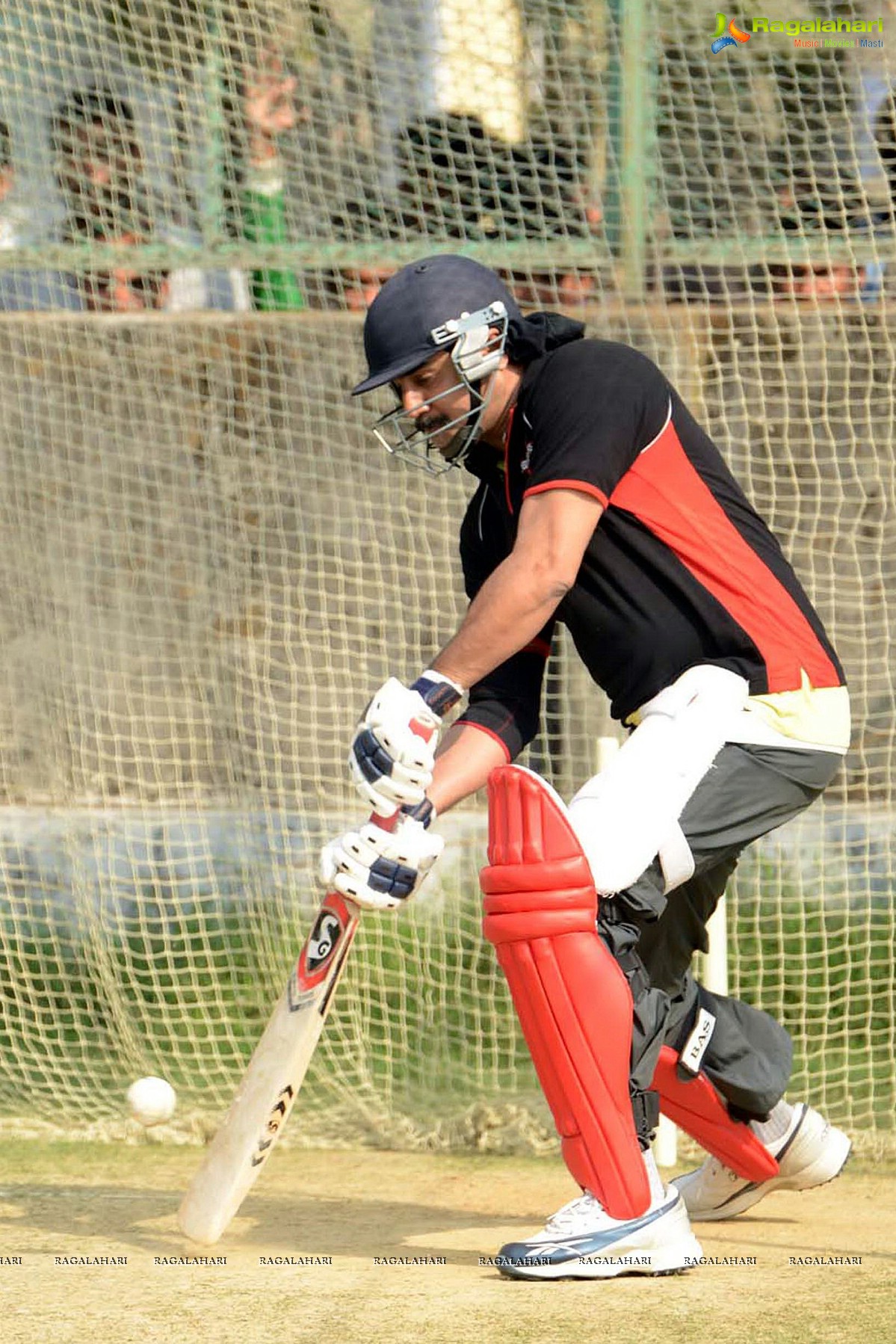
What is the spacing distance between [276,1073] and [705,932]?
0.87m

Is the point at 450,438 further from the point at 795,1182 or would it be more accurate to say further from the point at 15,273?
the point at 15,273

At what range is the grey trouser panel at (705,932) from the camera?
302 centimetres

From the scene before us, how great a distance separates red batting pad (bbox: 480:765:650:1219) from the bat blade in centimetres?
30

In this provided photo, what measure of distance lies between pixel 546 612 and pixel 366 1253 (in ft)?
4.04

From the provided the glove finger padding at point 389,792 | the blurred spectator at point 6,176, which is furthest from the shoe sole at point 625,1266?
the blurred spectator at point 6,176

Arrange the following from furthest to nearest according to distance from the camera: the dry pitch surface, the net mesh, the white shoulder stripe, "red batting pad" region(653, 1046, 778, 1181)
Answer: the net mesh → "red batting pad" region(653, 1046, 778, 1181) → the white shoulder stripe → the dry pitch surface

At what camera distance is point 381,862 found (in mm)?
2963

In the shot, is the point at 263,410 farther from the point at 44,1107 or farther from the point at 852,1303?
the point at 852,1303

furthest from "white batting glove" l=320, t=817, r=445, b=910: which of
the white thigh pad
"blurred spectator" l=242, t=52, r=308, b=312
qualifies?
"blurred spectator" l=242, t=52, r=308, b=312

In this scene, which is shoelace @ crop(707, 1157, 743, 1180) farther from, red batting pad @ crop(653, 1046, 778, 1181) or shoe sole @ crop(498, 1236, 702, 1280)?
shoe sole @ crop(498, 1236, 702, 1280)

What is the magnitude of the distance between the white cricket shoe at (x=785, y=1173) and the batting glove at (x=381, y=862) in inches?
40.5

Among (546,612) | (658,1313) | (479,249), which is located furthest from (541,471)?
(479,249)

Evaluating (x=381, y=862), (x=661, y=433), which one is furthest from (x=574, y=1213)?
(x=661, y=433)

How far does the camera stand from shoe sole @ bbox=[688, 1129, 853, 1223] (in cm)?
350
